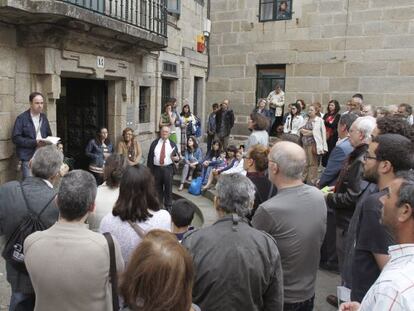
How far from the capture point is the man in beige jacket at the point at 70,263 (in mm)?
1915

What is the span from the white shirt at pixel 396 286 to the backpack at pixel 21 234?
1.89 metres

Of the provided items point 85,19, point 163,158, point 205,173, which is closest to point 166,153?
point 163,158

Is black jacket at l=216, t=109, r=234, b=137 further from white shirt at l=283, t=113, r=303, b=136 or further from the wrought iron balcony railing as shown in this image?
the wrought iron balcony railing

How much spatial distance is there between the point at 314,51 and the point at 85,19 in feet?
21.4

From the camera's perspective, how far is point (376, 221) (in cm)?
219

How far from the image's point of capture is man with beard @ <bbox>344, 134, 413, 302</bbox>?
2.20 metres

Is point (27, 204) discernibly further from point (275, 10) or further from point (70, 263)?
point (275, 10)

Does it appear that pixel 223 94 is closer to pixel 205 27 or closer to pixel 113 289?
pixel 205 27

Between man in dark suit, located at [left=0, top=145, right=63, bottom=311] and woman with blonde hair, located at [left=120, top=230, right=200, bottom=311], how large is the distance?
127 cm

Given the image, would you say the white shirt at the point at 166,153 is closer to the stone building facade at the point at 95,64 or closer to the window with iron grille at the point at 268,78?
the stone building facade at the point at 95,64

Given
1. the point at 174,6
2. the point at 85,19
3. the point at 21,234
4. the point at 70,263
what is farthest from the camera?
the point at 174,6

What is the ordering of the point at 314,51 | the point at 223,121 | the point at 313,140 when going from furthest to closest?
the point at 314,51 → the point at 223,121 → the point at 313,140

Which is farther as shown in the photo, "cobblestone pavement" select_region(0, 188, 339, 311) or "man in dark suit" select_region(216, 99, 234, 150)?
"man in dark suit" select_region(216, 99, 234, 150)

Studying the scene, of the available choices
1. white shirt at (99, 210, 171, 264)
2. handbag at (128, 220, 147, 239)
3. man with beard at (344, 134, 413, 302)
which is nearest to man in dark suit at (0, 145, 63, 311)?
white shirt at (99, 210, 171, 264)
